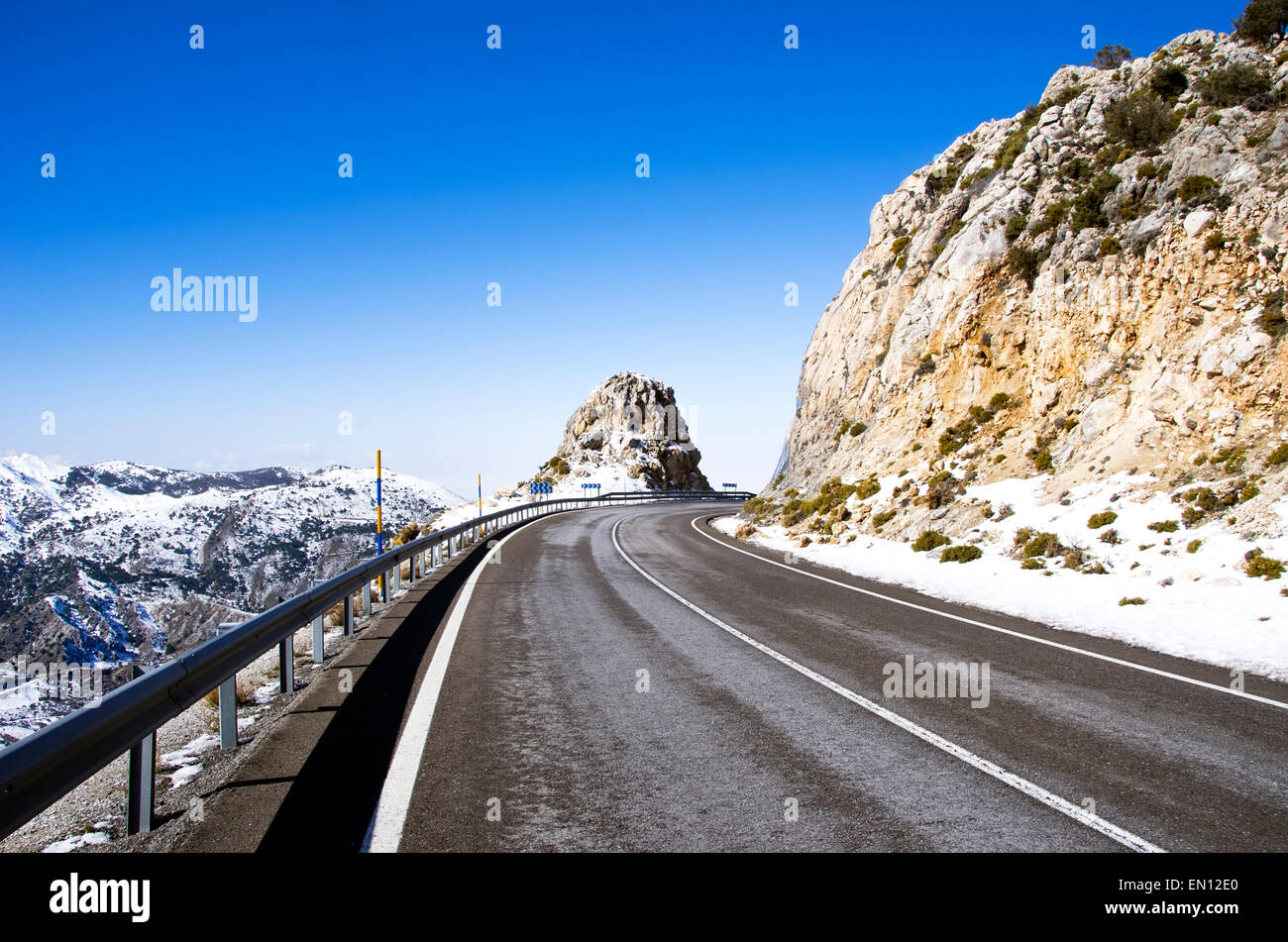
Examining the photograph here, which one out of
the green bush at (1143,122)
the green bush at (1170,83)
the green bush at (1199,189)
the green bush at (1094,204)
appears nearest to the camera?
the green bush at (1199,189)

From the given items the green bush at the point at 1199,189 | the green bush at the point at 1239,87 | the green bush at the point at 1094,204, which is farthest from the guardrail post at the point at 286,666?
the green bush at the point at 1239,87

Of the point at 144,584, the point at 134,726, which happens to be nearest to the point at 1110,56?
the point at 134,726

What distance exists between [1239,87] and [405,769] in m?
26.6

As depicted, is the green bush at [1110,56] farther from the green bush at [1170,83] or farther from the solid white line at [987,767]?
the solid white line at [987,767]

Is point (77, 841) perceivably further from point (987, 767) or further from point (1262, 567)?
point (1262, 567)

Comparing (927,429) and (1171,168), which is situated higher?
(1171,168)

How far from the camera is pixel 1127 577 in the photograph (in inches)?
491

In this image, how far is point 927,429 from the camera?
24797mm

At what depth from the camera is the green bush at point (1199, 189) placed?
59.5ft

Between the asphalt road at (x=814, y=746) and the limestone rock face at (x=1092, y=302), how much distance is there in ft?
31.3

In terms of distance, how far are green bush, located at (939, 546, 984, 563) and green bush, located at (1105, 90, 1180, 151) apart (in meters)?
14.8
